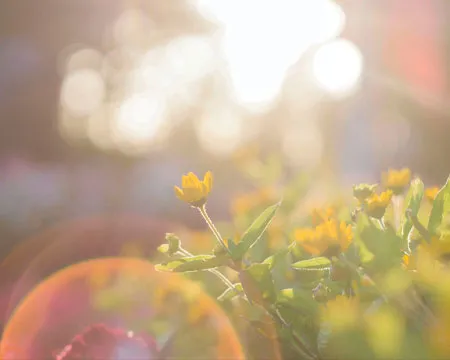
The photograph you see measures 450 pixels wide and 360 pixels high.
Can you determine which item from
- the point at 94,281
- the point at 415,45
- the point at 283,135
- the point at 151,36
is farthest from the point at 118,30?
the point at 94,281

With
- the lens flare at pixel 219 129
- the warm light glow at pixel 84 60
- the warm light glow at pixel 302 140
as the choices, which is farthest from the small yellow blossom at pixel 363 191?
the lens flare at pixel 219 129

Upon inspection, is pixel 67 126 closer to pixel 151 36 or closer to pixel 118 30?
pixel 118 30

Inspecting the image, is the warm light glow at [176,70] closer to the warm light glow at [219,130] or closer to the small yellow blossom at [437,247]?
the warm light glow at [219,130]

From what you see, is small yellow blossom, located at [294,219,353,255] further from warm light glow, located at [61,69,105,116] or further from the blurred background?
Answer: warm light glow, located at [61,69,105,116]

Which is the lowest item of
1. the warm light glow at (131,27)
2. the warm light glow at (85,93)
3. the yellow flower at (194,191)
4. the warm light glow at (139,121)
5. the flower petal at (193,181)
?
the warm light glow at (139,121)

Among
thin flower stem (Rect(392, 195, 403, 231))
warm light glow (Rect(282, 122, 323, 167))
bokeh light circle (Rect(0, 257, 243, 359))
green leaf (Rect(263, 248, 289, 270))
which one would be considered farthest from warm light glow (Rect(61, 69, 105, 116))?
green leaf (Rect(263, 248, 289, 270))

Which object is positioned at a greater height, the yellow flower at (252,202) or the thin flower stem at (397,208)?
the thin flower stem at (397,208)
